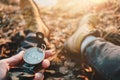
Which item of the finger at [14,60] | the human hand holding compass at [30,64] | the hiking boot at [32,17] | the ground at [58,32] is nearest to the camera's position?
the human hand holding compass at [30,64]

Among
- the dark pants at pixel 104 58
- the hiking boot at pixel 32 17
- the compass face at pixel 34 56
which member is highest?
the hiking boot at pixel 32 17

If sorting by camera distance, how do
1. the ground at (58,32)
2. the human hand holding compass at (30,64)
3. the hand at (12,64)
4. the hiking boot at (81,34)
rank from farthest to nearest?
1. the hiking boot at (81,34)
2. the ground at (58,32)
3. the hand at (12,64)
4. the human hand holding compass at (30,64)

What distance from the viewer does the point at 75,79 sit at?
3283 millimetres

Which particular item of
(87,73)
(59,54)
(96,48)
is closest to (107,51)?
(96,48)

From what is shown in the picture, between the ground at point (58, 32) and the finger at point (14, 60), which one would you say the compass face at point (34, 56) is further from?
the ground at point (58, 32)

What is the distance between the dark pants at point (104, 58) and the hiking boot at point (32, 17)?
42.3 inches

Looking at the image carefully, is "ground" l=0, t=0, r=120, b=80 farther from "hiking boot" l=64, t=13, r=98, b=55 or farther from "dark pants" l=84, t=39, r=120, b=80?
"dark pants" l=84, t=39, r=120, b=80

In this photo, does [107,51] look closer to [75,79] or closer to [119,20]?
[75,79]

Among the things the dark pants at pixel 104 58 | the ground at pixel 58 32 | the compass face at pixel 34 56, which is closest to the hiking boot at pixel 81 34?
the ground at pixel 58 32

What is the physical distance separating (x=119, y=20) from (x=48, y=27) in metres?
1.07

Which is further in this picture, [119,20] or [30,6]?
[30,6]

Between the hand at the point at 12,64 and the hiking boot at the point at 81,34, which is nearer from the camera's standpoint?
the hand at the point at 12,64

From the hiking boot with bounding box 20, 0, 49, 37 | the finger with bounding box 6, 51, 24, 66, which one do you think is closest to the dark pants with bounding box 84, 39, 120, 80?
the finger with bounding box 6, 51, 24, 66

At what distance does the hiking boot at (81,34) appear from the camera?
11.5 feet
